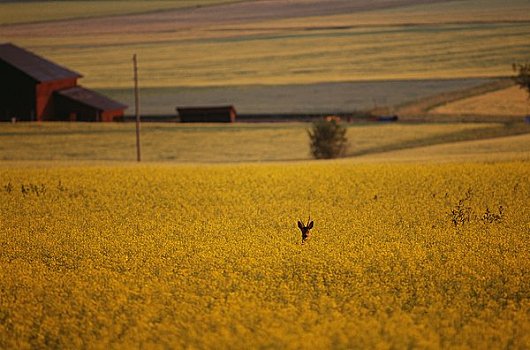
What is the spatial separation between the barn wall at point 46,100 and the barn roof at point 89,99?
1.74 feet

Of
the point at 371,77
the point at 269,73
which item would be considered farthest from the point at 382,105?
the point at 269,73

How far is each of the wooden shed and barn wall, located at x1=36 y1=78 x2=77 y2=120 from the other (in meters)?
8.16

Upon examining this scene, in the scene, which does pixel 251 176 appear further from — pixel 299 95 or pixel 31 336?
pixel 299 95

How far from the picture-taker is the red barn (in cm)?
6612

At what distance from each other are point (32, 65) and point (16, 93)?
311cm

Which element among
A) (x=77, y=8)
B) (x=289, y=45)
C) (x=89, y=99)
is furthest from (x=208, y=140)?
(x=77, y=8)

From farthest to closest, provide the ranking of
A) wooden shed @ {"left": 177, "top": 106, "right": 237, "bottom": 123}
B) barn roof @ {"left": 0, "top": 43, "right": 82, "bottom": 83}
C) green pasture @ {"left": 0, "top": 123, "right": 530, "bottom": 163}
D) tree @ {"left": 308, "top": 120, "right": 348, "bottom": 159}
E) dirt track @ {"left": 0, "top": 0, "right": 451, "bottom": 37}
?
1. dirt track @ {"left": 0, "top": 0, "right": 451, "bottom": 37}
2. wooden shed @ {"left": 177, "top": 106, "right": 237, "bottom": 123}
3. barn roof @ {"left": 0, "top": 43, "right": 82, "bottom": 83}
4. green pasture @ {"left": 0, "top": 123, "right": 530, "bottom": 163}
5. tree @ {"left": 308, "top": 120, "right": 348, "bottom": 159}

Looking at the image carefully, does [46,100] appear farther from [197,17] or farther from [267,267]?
[197,17]

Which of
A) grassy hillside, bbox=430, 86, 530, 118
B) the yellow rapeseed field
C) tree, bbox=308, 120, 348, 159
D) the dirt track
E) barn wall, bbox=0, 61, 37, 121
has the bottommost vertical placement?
the yellow rapeseed field

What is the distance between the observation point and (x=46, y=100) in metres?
67.4

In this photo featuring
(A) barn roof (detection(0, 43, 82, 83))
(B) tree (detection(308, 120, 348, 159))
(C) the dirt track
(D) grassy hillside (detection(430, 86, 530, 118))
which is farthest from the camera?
(C) the dirt track

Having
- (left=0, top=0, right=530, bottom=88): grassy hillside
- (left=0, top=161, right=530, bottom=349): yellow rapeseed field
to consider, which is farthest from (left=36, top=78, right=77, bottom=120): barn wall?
(left=0, top=161, right=530, bottom=349): yellow rapeseed field

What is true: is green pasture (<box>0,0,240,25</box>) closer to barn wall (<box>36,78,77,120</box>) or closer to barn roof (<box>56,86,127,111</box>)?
barn roof (<box>56,86,127,111</box>)

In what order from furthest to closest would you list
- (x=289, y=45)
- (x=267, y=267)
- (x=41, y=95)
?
1. (x=289, y=45)
2. (x=41, y=95)
3. (x=267, y=267)
